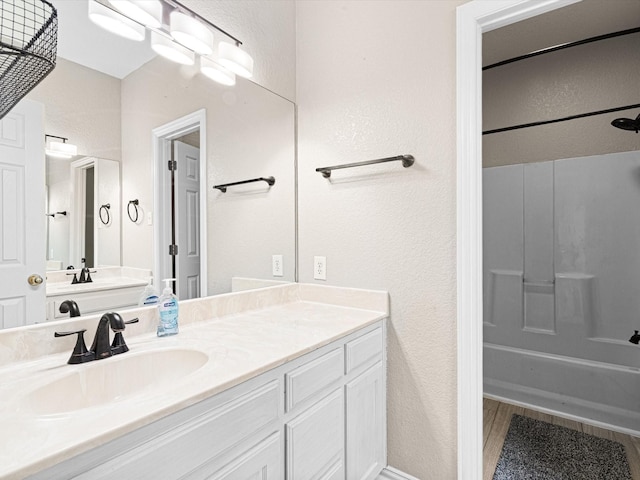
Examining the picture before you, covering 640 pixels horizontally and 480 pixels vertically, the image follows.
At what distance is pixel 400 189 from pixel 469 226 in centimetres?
35

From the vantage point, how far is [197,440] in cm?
78

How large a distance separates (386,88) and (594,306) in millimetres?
2075

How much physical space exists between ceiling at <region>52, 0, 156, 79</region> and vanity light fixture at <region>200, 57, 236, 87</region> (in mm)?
239

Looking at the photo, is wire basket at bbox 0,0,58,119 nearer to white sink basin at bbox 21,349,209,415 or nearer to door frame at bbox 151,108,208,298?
door frame at bbox 151,108,208,298

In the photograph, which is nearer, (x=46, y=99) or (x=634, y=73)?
(x=46, y=99)

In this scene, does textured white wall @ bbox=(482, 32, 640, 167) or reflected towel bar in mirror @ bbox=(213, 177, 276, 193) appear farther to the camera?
textured white wall @ bbox=(482, 32, 640, 167)

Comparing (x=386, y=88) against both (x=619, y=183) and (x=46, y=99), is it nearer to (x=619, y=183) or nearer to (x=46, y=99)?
(x=46, y=99)

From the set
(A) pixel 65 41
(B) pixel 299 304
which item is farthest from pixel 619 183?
(A) pixel 65 41

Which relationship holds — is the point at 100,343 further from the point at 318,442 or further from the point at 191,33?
the point at 191,33

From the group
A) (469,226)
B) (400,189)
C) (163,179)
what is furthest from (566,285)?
(163,179)

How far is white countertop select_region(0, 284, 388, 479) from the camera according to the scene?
0.60 meters

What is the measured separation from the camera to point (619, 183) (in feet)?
7.43

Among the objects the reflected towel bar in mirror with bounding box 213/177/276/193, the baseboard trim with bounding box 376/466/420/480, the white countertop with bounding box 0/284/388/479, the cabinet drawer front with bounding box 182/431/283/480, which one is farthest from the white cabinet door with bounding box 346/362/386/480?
the reflected towel bar in mirror with bounding box 213/177/276/193

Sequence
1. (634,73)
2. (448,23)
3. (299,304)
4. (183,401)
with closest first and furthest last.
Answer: (183,401) < (448,23) < (299,304) < (634,73)
